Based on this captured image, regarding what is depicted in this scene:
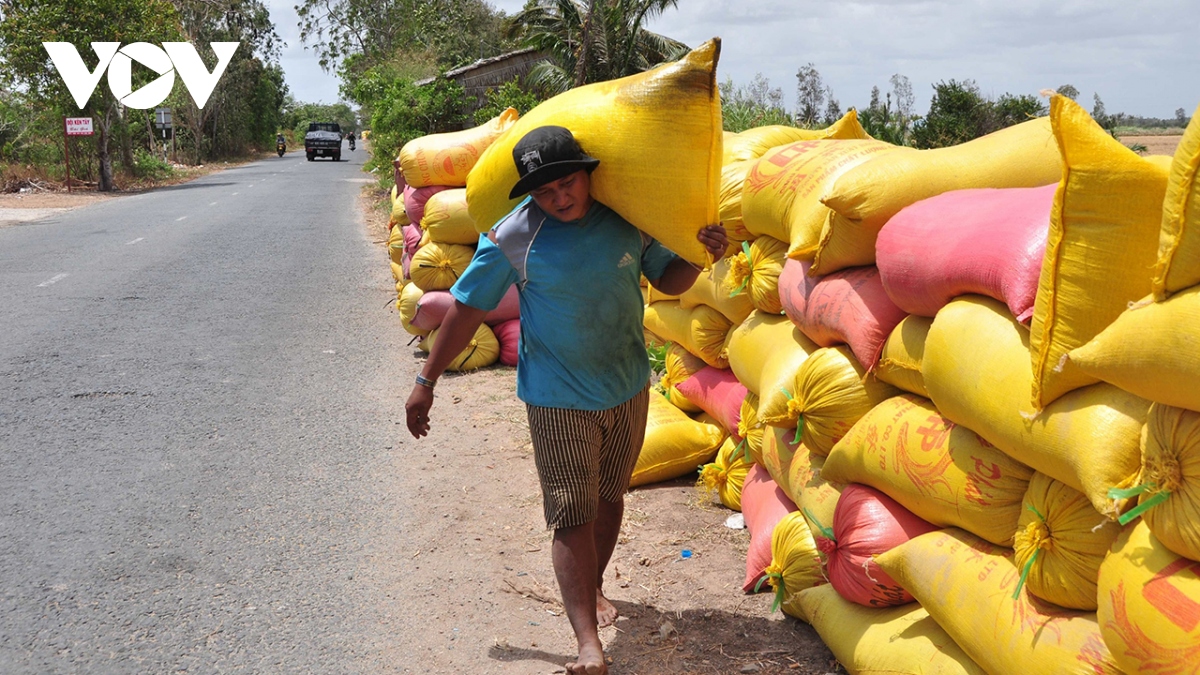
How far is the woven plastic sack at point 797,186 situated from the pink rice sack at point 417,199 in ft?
13.5

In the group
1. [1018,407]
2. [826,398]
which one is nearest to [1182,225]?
[1018,407]

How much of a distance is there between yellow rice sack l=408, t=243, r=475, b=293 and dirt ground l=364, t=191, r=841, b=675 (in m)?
2.14

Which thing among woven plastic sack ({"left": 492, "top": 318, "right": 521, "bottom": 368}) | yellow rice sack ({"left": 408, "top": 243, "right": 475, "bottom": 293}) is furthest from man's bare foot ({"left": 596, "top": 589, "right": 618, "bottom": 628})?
yellow rice sack ({"left": 408, "top": 243, "right": 475, "bottom": 293})

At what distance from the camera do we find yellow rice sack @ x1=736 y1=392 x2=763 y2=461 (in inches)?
161

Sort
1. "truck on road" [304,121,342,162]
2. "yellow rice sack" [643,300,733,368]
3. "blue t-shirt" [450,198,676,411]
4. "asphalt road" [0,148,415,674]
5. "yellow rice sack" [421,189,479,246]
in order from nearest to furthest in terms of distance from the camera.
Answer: "blue t-shirt" [450,198,676,411] < "asphalt road" [0,148,415,674] < "yellow rice sack" [643,300,733,368] < "yellow rice sack" [421,189,479,246] < "truck on road" [304,121,342,162]

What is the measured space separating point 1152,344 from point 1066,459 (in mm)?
391

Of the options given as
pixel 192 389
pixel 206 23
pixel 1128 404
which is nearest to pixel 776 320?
pixel 1128 404

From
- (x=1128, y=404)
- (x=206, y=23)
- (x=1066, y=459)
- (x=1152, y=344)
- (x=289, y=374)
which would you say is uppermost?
(x=206, y=23)

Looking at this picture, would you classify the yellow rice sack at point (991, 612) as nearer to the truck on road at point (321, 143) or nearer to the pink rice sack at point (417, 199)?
the pink rice sack at point (417, 199)

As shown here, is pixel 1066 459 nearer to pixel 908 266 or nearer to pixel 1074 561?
pixel 1074 561

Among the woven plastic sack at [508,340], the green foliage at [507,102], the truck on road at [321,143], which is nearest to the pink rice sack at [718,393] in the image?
the woven plastic sack at [508,340]

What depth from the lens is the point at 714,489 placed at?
4648mm

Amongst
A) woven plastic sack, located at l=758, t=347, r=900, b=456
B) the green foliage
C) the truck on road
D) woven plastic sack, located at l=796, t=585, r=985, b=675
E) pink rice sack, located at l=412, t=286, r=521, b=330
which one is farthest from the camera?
the truck on road

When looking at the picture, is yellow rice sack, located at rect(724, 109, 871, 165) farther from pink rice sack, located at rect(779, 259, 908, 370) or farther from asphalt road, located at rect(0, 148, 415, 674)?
asphalt road, located at rect(0, 148, 415, 674)
